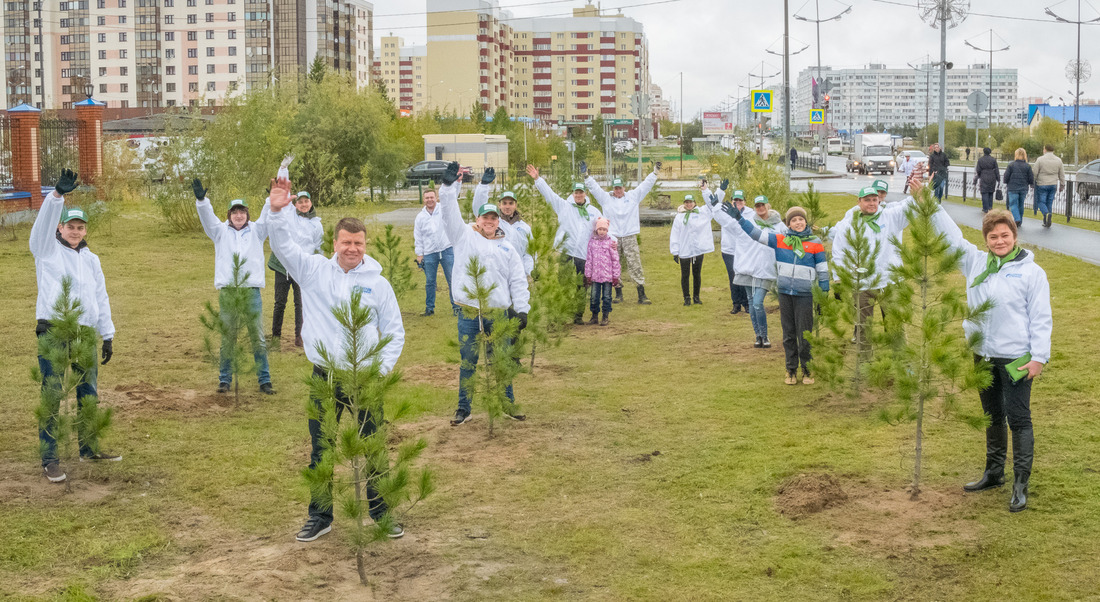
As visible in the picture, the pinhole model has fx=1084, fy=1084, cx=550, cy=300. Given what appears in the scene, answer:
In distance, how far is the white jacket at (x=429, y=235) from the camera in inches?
544

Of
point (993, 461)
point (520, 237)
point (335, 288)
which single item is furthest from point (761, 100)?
point (335, 288)

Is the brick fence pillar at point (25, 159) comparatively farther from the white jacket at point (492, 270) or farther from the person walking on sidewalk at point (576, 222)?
the white jacket at point (492, 270)

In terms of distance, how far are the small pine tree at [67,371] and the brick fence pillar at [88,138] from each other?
3026 cm

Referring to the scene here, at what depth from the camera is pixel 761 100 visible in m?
32.1

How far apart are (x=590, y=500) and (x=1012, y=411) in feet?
8.47

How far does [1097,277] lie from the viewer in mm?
15727

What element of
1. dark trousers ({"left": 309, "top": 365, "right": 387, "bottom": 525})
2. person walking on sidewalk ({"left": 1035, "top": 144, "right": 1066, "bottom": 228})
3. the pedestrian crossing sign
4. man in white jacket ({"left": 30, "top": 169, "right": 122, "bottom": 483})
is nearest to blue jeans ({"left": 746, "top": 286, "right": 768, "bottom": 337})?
dark trousers ({"left": 309, "top": 365, "right": 387, "bottom": 525})

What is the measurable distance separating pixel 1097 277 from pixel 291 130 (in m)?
28.2

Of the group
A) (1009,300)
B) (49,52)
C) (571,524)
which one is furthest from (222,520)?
(49,52)

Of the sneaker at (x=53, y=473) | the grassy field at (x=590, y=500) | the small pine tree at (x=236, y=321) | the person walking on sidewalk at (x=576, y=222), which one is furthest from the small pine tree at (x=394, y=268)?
the sneaker at (x=53, y=473)

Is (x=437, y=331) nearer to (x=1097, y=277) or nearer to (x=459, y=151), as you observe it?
(x=1097, y=277)

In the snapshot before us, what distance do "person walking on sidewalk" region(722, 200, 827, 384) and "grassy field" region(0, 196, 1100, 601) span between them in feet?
2.33

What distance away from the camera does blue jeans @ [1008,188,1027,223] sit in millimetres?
22339

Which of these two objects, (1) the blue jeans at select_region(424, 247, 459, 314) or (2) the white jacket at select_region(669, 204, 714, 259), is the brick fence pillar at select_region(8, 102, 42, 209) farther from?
(2) the white jacket at select_region(669, 204, 714, 259)
